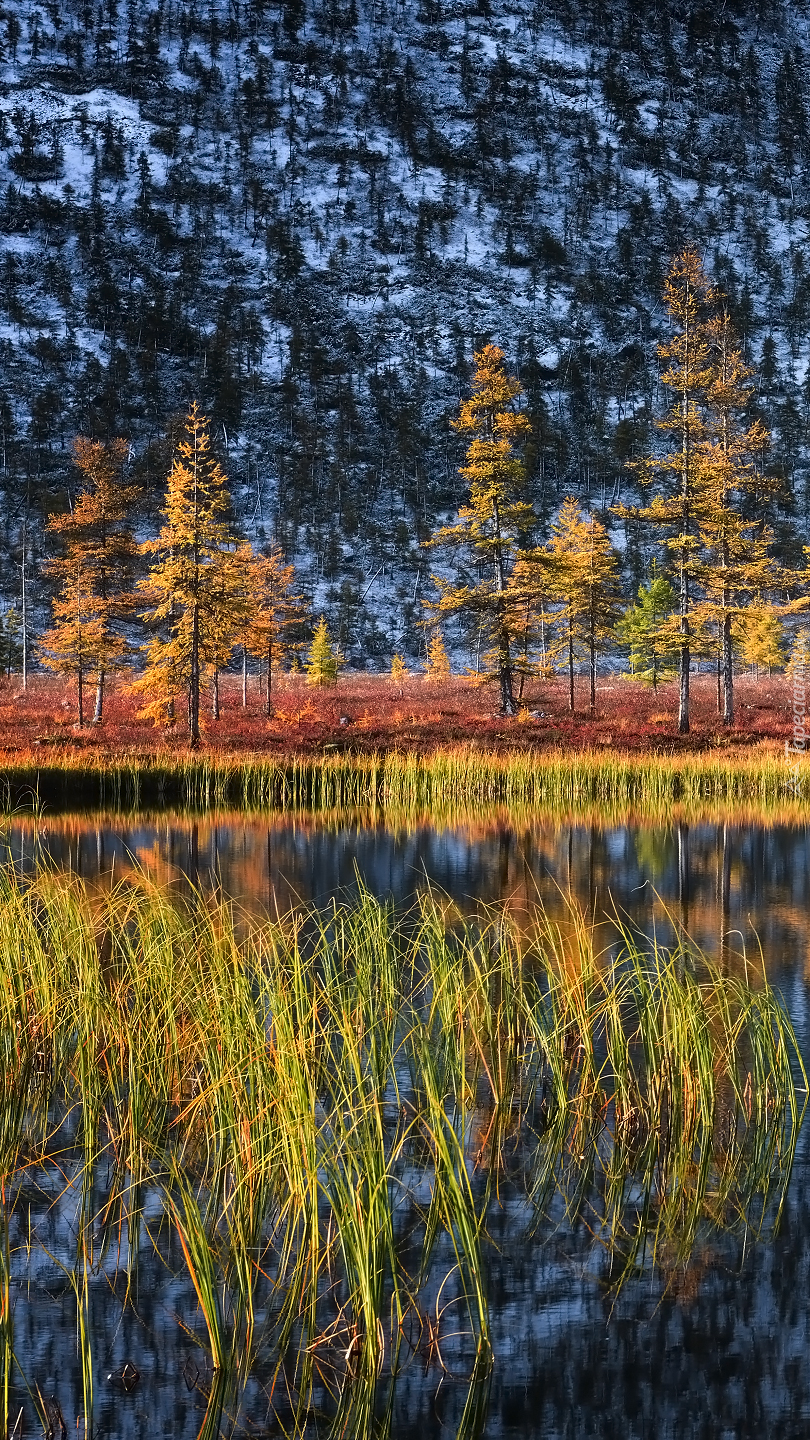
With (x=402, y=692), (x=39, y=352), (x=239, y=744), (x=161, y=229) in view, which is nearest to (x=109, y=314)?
(x=39, y=352)

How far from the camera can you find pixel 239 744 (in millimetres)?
35031

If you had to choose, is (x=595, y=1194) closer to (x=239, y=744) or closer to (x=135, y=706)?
(x=239, y=744)

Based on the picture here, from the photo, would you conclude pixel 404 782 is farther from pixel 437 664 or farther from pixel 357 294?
pixel 357 294

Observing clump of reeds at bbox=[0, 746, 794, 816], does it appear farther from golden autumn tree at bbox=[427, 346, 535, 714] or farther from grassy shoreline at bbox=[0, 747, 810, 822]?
golden autumn tree at bbox=[427, 346, 535, 714]

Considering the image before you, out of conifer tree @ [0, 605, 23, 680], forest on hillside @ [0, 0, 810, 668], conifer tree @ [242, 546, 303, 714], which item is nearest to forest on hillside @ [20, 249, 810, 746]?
conifer tree @ [242, 546, 303, 714]

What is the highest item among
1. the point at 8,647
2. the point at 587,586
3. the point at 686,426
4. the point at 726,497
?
the point at 686,426

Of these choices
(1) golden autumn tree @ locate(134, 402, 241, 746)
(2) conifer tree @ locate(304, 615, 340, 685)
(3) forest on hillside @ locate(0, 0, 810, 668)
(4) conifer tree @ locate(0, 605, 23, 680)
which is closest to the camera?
(1) golden autumn tree @ locate(134, 402, 241, 746)

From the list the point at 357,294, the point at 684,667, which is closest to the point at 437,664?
the point at 684,667

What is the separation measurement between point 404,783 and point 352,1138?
2073 cm

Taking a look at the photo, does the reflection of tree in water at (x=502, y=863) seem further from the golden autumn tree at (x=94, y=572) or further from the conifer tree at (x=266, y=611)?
the golden autumn tree at (x=94, y=572)

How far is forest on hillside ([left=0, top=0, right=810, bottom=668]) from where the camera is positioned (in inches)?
4090

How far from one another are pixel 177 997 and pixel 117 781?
18819 mm

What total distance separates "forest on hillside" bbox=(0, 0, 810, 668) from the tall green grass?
69120 mm

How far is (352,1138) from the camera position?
5.42 m
